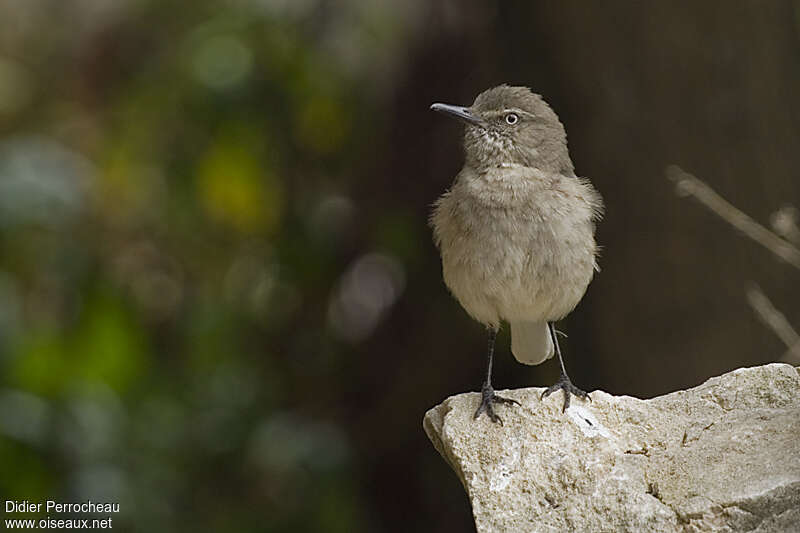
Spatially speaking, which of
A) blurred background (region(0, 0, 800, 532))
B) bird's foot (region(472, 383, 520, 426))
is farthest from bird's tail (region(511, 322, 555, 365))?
blurred background (region(0, 0, 800, 532))

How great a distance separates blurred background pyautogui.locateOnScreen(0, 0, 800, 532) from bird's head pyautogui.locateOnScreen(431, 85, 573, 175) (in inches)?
82.9

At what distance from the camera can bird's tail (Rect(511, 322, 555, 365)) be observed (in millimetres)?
Answer: 4395

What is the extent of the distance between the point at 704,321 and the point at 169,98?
10.1 feet

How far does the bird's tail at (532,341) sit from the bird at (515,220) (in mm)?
169

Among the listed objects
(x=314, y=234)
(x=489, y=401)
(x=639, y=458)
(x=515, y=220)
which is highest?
(x=314, y=234)

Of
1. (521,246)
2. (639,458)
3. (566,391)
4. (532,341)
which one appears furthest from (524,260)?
(639,458)

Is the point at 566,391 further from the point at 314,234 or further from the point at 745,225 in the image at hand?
the point at 314,234

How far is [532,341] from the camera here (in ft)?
14.5

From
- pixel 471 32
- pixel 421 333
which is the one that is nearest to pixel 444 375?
pixel 421 333

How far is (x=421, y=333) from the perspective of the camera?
22.0 feet

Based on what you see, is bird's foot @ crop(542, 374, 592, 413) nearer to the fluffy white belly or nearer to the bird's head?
the fluffy white belly

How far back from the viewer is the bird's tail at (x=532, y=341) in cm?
439

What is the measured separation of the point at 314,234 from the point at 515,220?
2585 millimetres

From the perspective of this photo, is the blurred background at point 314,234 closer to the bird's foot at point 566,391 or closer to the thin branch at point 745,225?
the thin branch at point 745,225
